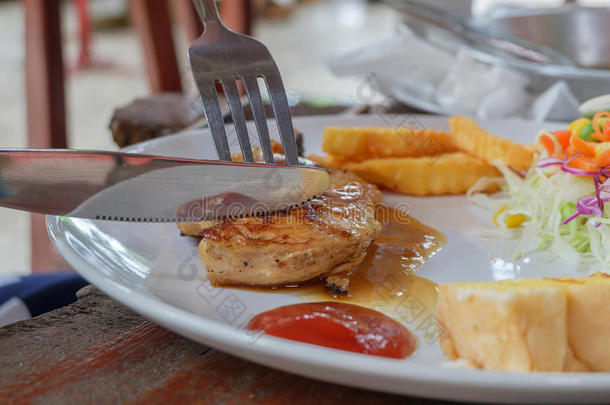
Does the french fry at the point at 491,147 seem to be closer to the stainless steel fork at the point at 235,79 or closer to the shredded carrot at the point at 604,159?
the shredded carrot at the point at 604,159

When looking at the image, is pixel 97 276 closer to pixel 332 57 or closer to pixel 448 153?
pixel 448 153

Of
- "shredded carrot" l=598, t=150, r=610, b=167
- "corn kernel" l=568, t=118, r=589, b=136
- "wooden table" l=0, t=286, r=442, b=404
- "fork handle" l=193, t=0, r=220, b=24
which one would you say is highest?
"fork handle" l=193, t=0, r=220, b=24

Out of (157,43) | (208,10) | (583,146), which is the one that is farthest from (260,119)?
(157,43)

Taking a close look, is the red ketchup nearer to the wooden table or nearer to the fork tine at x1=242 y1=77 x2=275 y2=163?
the wooden table

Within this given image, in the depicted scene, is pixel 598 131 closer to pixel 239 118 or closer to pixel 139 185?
pixel 239 118

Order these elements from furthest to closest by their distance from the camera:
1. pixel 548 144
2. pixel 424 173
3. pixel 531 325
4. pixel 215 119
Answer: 1. pixel 424 173
2. pixel 548 144
3. pixel 215 119
4. pixel 531 325

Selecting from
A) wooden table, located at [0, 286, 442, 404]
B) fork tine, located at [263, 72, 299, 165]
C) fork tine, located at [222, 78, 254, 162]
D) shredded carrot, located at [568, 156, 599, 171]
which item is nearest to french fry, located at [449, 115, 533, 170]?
shredded carrot, located at [568, 156, 599, 171]

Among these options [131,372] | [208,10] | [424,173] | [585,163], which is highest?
[208,10]
